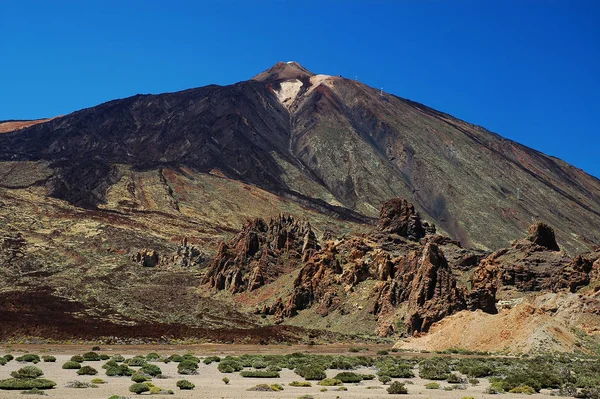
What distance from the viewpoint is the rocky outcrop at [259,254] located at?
9856cm

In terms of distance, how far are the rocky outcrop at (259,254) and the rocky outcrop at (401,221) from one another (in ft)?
43.1

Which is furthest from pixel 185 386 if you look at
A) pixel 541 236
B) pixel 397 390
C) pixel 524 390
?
pixel 541 236

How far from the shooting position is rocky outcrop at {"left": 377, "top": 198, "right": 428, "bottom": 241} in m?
96.9

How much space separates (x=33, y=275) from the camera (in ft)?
353

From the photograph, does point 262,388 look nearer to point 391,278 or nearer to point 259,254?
point 391,278

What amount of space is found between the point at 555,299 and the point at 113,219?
394 ft

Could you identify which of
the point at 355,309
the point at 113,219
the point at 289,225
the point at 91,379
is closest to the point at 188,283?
the point at 289,225

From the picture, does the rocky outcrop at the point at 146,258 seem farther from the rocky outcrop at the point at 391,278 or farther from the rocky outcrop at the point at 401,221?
the rocky outcrop at the point at 401,221

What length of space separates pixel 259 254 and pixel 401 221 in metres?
25.6

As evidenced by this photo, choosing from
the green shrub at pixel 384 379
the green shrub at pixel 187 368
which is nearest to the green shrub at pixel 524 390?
the green shrub at pixel 384 379

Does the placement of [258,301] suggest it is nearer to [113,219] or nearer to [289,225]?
[289,225]

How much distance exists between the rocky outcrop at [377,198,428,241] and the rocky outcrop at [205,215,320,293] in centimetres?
1313

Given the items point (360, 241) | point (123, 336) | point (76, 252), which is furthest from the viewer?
point (76, 252)

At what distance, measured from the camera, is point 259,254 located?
105 m
